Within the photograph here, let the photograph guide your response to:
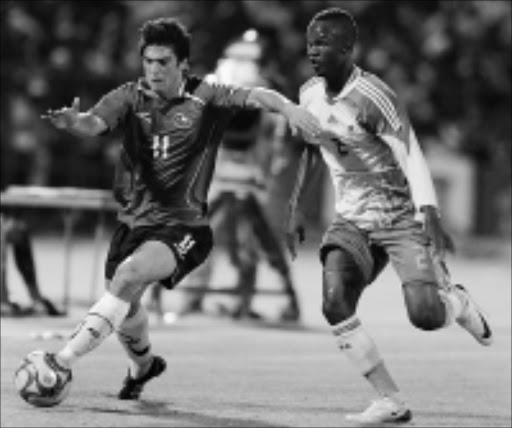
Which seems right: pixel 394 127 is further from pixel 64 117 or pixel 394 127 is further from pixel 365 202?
pixel 64 117

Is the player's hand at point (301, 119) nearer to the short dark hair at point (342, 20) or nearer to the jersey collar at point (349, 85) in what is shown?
the jersey collar at point (349, 85)

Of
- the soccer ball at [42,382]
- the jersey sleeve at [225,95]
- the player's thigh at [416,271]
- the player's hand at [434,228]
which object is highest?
the jersey sleeve at [225,95]

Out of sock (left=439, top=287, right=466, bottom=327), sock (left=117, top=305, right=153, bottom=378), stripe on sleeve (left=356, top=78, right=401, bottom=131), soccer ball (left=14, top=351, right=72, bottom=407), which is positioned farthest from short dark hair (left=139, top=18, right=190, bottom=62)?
sock (left=439, top=287, right=466, bottom=327)

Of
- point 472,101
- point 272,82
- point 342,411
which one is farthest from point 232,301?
point 472,101

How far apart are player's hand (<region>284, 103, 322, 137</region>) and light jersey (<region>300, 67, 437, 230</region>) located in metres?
0.30

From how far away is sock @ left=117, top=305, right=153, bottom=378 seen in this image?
35.2 feet

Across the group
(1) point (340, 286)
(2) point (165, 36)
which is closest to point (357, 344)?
(1) point (340, 286)

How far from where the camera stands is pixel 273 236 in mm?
17797

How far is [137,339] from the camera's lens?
427 inches

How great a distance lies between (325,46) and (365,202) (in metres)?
0.92

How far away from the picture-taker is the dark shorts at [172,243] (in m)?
10.4

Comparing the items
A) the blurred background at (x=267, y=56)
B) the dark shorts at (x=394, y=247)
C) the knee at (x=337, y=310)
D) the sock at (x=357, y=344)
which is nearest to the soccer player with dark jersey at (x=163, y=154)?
the dark shorts at (x=394, y=247)

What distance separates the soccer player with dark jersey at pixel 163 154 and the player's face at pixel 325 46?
29cm

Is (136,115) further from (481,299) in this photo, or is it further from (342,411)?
(481,299)
